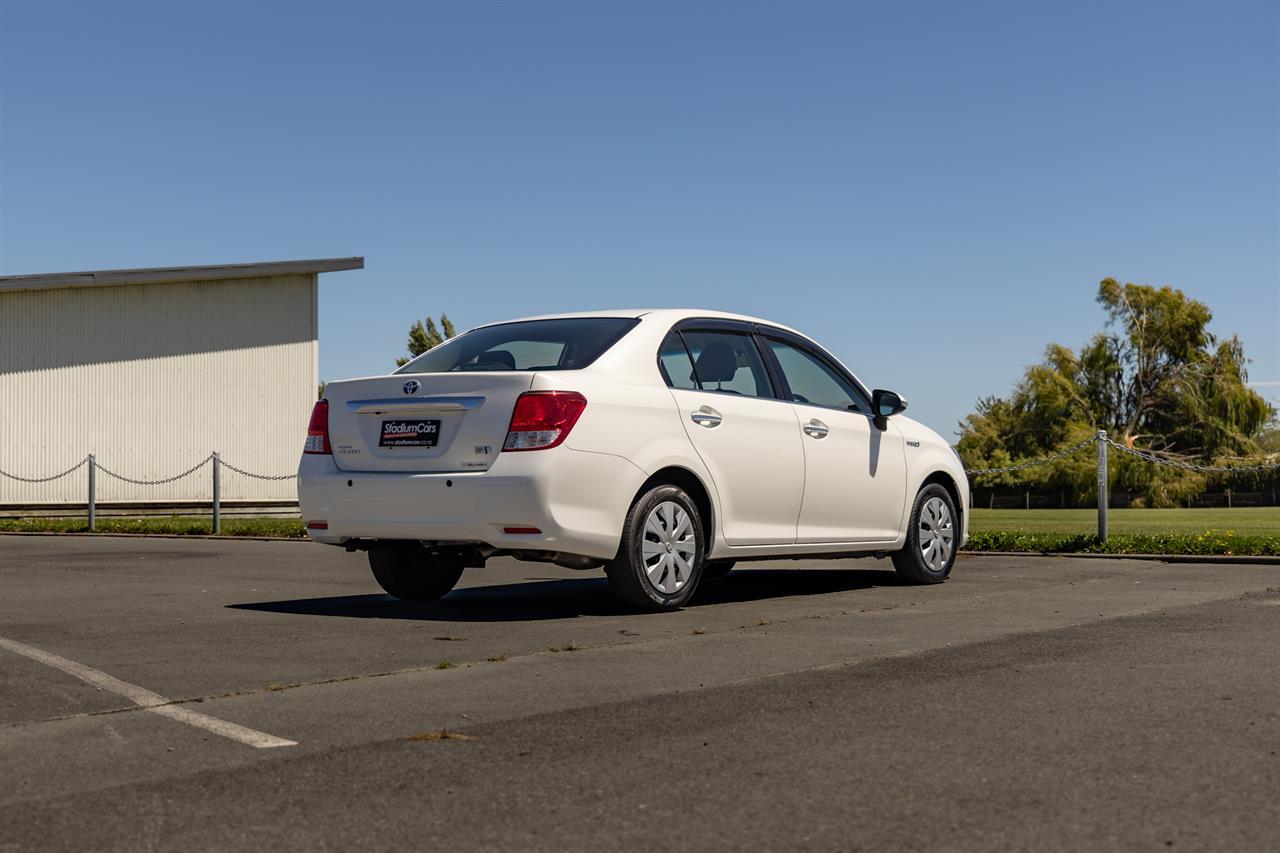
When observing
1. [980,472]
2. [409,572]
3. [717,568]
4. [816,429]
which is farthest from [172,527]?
[816,429]

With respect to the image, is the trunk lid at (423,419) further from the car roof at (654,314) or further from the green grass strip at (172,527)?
the green grass strip at (172,527)

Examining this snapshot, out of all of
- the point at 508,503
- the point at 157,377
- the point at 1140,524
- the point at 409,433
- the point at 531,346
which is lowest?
the point at 1140,524

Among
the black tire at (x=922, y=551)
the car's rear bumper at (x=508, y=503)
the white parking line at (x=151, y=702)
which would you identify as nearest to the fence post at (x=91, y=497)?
the car's rear bumper at (x=508, y=503)

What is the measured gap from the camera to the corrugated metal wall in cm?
2700

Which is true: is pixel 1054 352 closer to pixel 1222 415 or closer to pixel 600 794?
pixel 1222 415

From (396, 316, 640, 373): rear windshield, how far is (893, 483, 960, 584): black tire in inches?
116

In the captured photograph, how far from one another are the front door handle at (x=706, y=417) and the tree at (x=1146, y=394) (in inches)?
1892

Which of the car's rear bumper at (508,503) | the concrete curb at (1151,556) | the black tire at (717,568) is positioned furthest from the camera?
the concrete curb at (1151,556)

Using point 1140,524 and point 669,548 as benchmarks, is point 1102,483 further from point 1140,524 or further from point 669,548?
point 1140,524

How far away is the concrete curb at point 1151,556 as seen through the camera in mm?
12180

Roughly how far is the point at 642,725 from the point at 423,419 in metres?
3.56

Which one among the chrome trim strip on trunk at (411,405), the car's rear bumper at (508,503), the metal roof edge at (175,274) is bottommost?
the car's rear bumper at (508,503)

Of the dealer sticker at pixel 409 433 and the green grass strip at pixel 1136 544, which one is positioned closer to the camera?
the dealer sticker at pixel 409 433

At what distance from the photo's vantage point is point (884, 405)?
392 inches
